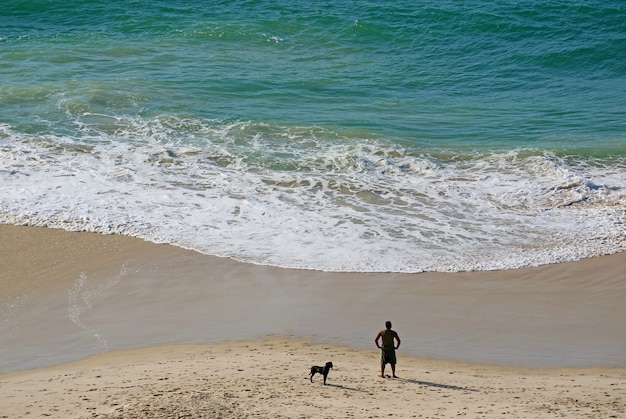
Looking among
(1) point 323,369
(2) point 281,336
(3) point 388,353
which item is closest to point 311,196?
(2) point 281,336

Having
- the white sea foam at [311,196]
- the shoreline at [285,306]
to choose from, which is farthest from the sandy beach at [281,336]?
the white sea foam at [311,196]

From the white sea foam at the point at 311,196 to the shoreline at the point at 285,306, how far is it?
57 cm

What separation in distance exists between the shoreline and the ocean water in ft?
1.88

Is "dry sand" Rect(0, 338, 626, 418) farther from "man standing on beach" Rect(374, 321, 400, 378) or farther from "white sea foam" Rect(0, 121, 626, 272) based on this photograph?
"white sea foam" Rect(0, 121, 626, 272)

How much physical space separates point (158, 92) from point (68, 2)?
33.6 feet

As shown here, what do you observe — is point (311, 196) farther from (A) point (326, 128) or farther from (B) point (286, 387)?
(B) point (286, 387)

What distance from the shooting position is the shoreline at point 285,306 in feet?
40.5

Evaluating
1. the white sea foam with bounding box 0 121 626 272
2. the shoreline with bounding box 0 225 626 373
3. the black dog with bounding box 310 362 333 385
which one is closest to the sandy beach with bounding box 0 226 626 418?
the shoreline with bounding box 0 225 626 373

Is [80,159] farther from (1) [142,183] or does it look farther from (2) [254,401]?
(2) [254,401]

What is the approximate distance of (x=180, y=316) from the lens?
43.2ft

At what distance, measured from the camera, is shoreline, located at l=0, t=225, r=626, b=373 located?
1236cm

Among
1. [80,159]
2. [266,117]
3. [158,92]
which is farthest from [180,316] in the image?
[158,92]

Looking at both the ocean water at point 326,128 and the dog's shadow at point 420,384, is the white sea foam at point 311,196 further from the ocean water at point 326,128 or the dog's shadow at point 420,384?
the dog's shadow at point 420,384

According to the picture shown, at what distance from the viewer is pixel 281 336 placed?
495 inches
